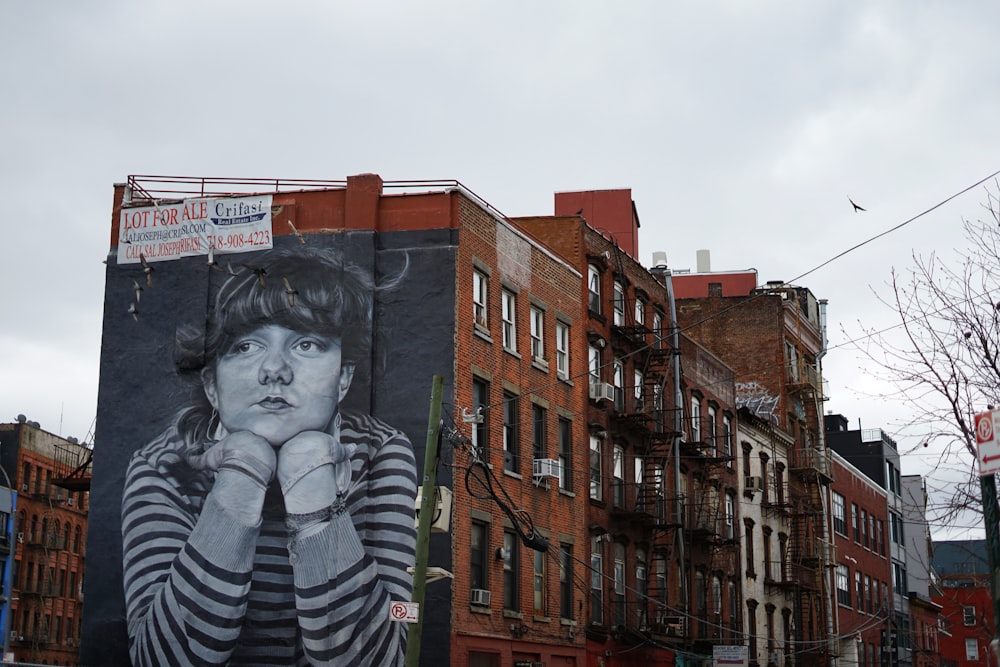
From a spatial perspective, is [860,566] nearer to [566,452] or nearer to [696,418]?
[696,418]

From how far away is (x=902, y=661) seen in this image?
7719 centimetres

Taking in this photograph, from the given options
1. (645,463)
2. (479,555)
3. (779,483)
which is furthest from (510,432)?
(779,483)

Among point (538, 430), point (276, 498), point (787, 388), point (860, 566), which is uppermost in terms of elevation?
point (787, 388)

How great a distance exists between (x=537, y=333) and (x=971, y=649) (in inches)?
2973

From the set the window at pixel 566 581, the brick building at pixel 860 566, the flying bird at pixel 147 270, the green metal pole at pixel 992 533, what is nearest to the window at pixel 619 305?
the window at pixel 566 581

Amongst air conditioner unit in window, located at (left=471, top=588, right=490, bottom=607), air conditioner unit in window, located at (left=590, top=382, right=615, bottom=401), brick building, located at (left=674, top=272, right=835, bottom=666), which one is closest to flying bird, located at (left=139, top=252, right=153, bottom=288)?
air conditioner unit in window, located at (left=471, top=588, right=490, bottom=607)

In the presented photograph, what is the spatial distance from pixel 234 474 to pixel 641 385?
16.2 metres

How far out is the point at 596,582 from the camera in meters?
39.7

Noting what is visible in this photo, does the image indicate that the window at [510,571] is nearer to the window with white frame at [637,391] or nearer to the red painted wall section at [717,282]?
the window with white frame at [637,391]

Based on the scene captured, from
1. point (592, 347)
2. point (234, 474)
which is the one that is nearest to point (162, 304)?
point (234, 474)

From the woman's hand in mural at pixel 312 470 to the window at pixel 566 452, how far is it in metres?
7.75

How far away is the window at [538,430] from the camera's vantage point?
120ft

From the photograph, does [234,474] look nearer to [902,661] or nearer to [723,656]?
[723,656]

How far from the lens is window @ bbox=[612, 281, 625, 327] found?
43.3 meters
